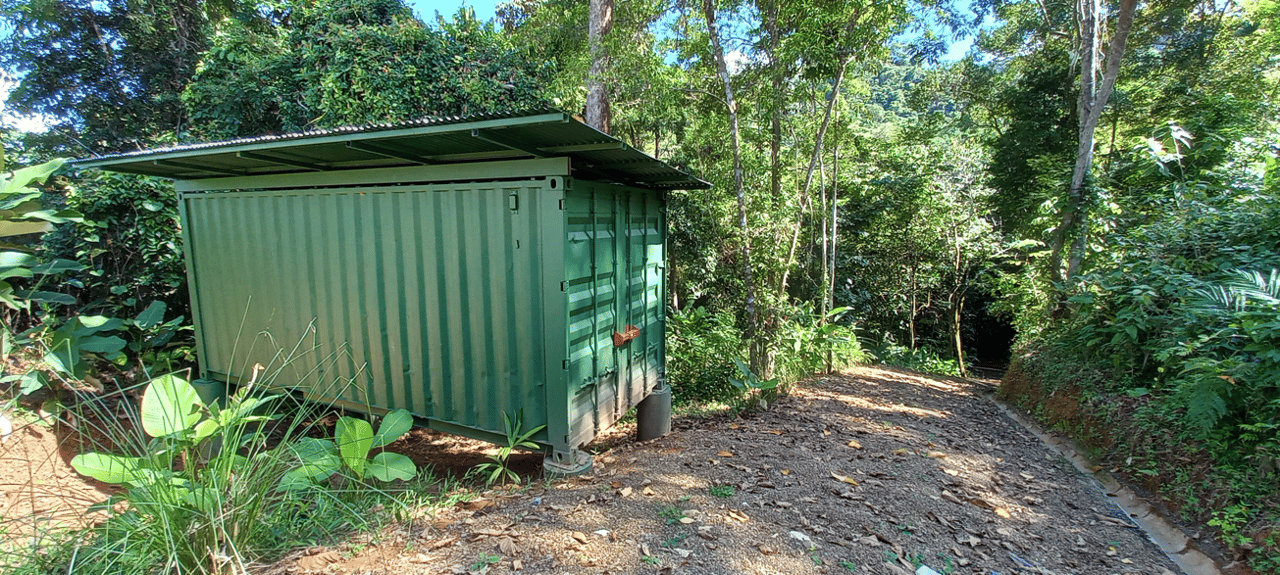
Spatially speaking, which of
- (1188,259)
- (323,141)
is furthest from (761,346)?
(323,141)

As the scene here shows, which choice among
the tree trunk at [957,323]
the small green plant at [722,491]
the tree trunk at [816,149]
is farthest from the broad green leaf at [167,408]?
the tree trunk at [957,323]

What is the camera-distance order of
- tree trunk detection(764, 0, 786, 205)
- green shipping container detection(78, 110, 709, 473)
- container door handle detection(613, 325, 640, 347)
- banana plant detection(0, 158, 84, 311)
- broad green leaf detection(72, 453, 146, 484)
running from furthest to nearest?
tree trunk detection(764, 0, 786, 205) < banana plant detection(0, 158, 84, 311) < container door handle detection(613, 325, 640, 347) < green shipping container detection(78, 110, 709, 473) < broad green leaf detection(72, 453, 146, 484)

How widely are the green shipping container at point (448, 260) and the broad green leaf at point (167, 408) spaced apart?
1.98 feet

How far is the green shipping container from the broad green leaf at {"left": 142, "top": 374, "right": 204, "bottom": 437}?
0.60 meters

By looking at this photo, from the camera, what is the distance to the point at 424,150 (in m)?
3.69

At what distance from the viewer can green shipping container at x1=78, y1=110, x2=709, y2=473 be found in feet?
11.5

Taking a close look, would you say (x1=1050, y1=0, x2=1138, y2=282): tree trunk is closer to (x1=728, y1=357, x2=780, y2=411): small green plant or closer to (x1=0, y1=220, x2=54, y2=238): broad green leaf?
(x1=728, y1=357, x2=780, y2=411): small green plant

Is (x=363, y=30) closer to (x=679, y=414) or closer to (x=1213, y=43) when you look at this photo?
(x=679, y=414)

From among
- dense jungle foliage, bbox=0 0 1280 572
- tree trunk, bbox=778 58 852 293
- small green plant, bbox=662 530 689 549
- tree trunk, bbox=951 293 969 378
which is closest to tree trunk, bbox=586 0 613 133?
dense jungle foliage, bbox=0 0 1280 572

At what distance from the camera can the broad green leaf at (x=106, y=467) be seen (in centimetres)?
225

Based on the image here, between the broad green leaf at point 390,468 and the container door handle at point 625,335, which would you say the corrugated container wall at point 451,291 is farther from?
the broad green leaf at point 390,468

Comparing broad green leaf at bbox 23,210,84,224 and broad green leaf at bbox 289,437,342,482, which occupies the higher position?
broad green leaf at bbox 23,210,84,224

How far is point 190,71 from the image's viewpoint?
10695 millimetres

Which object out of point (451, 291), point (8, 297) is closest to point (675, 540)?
point (451, 291)
